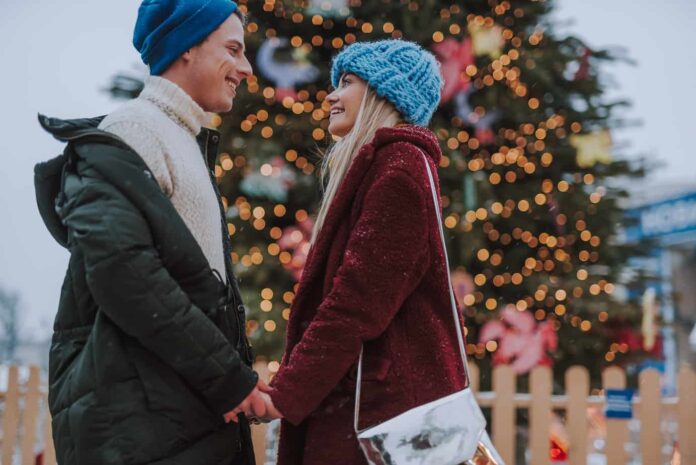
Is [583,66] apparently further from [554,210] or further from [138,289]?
[138,289]

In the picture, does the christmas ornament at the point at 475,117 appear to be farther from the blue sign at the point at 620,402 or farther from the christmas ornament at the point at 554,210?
the blue sign at the point at 620,402

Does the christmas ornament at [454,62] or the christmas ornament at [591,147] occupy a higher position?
the christmas ornament at [454,62]

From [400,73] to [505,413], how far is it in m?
2.61

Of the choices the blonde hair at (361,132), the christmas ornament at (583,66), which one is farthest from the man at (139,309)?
the christmas ornament at (583,66)

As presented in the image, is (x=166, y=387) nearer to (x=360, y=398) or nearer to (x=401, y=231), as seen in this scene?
(x=360, y=398)

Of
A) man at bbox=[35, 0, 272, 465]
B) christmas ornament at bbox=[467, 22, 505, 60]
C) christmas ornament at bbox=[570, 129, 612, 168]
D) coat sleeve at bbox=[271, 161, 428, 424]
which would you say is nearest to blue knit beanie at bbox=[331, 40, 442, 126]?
coat sleeve at bbox=[271, 161, 428, 424]

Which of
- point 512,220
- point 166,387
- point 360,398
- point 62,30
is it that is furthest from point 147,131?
point 62,30

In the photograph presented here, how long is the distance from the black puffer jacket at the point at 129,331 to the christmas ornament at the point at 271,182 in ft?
10.1

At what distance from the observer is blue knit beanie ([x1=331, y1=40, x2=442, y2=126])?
1.67 meters

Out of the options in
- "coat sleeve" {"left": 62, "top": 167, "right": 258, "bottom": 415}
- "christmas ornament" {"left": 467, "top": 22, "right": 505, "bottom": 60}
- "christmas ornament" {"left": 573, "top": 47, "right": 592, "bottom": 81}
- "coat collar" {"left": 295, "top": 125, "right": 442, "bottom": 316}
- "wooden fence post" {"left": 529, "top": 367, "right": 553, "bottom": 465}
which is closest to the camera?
"coat sleeve" {"left": 62, "top": 167, "right": 258, "bottom": 415}

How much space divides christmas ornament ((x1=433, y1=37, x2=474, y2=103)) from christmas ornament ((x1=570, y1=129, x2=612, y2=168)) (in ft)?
3.53

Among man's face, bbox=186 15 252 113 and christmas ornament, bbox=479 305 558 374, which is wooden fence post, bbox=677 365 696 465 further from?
man's face, bbox=186 15 252 113

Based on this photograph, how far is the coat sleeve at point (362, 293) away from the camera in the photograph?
1402mm

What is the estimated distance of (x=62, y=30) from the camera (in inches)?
605
